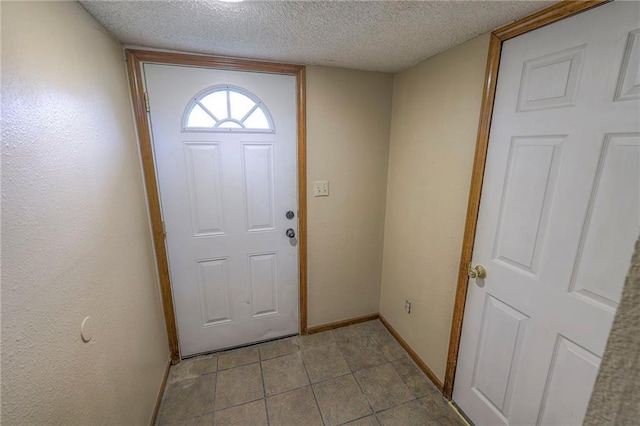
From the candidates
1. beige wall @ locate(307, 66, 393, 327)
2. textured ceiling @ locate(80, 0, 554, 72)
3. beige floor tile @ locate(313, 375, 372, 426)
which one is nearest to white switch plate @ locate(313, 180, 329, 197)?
beige wall @ locate(307, 66, 393, 327)

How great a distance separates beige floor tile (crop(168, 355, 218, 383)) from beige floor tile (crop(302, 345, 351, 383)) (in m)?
0.67

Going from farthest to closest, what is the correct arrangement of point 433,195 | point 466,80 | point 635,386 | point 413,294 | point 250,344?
point 250,344
point 413,294
point 433,195
point 466,80
point 635,386

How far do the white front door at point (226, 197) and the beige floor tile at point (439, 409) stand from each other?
3.68 ft

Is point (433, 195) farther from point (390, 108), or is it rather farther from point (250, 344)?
point (250, 344)

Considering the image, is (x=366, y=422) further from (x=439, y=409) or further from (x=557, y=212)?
(x=557, y=212)

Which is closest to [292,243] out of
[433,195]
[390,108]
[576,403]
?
[433,195]

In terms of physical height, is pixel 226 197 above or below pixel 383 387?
above

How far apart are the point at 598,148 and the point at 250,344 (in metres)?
2.29

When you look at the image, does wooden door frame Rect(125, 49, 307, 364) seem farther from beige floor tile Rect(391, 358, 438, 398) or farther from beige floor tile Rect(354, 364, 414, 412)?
beige floor tile Rect(391, 358, 438, 398)

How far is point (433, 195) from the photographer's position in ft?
5.48

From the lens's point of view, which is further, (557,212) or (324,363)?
(324,363)

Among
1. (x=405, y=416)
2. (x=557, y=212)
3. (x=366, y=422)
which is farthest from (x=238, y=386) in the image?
(x=557, y=212)

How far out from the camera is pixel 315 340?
2.15m

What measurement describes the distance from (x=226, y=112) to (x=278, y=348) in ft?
5.78
